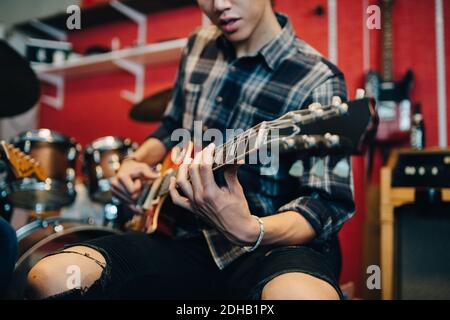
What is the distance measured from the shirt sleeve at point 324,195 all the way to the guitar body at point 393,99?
1035mm

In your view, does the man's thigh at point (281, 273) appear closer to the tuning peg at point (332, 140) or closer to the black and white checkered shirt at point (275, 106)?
the black and white checkered shirt at point (275, 106)

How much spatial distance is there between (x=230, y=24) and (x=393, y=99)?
1.10 m

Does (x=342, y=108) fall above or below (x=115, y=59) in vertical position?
below

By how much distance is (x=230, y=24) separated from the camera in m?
1.14

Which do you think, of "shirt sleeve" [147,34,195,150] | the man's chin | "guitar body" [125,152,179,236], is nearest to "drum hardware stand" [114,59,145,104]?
"shirt sleeve" [147,34,195,150]

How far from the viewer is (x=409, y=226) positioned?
1.68m

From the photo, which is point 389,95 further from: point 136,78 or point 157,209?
point 136,78

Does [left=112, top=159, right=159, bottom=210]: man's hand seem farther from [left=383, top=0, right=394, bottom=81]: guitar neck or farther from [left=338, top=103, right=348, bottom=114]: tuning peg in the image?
[left=383, top=0, right=394, bottom=81]: guitar neck

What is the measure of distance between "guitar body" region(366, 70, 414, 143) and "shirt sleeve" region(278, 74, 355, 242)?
1035mm

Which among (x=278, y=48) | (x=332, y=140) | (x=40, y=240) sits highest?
(x=278, y=48)

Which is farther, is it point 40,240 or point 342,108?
point 40,240

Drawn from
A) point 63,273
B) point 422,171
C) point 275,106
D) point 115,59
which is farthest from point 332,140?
point 115,59

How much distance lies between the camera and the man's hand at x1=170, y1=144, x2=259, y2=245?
0.82 m
